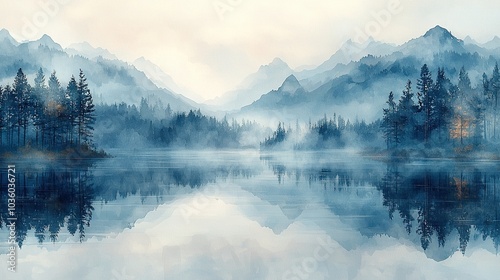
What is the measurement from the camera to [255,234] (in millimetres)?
21375

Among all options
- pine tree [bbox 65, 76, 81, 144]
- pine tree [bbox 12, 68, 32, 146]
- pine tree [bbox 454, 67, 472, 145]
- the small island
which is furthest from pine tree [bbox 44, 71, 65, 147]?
pine tree [bbox 454, 67, 472, 145]

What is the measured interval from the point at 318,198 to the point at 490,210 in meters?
10.0

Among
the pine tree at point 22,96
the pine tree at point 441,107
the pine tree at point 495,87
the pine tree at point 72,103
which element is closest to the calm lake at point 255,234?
the pine tree at point 22,96

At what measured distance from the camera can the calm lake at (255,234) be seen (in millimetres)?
15688

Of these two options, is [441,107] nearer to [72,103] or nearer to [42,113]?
[72,103]

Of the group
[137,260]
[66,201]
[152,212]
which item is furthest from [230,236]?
[66,201]

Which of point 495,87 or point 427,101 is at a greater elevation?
point 495,87

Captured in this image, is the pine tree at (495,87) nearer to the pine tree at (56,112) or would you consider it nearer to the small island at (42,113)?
the small island at (42,113)

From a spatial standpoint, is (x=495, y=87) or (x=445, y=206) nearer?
(x=445, y=206)

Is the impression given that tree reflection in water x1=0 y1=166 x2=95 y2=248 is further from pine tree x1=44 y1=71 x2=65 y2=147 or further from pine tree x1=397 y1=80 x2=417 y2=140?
pine tree x1=397 y1=80 x2=417 y2=140

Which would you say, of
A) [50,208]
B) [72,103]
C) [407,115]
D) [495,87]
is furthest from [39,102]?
[495,87]

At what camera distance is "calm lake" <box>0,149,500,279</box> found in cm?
1569

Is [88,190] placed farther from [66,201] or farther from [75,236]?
[75,236]

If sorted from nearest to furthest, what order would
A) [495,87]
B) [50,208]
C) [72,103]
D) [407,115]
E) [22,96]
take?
[50,208]
[22,96]
[72,103]
[495,87]
[407,115]
